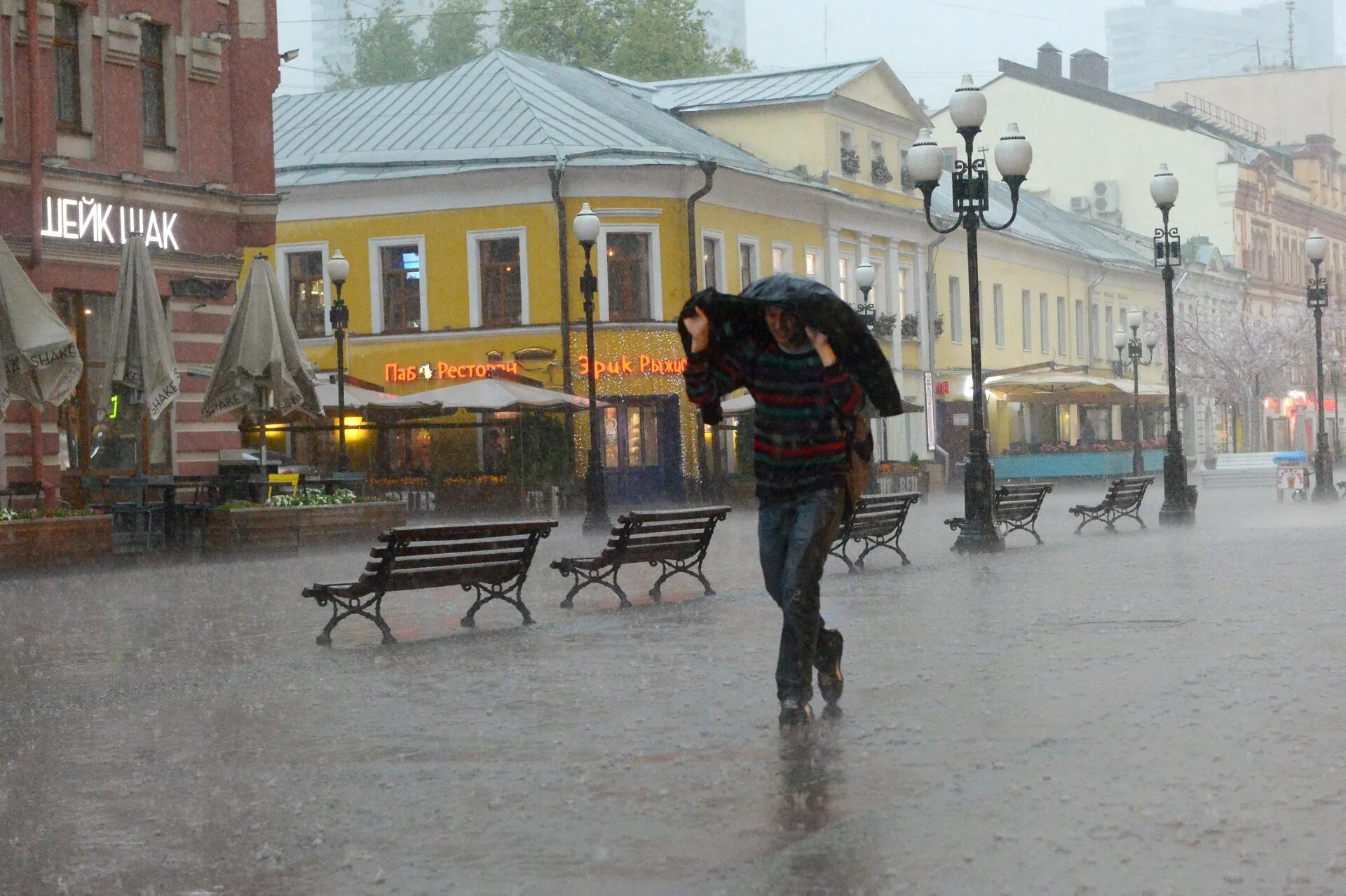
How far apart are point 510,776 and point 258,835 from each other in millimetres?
1235

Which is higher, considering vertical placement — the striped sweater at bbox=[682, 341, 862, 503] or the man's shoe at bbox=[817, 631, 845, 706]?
the striped sweater at bbox=[682, 341, 862, 503]

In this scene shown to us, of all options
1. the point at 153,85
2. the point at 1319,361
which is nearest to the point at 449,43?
the point at 1319,361

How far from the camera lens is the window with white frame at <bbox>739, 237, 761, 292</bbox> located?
43250mm

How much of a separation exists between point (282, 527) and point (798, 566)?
53.6ft

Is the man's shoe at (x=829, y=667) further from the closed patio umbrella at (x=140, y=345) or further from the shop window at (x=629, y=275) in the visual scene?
the shop window at (x=629, y=275)

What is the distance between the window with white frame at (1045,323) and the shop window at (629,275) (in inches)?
940

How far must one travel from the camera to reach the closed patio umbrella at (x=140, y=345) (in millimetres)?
22328

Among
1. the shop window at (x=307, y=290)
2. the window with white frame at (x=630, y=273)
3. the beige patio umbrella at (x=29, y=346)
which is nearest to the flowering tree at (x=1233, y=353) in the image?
the window with white frame at (x=630, y=273)

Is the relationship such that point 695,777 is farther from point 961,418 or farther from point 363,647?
point 961,418

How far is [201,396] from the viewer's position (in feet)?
91.6

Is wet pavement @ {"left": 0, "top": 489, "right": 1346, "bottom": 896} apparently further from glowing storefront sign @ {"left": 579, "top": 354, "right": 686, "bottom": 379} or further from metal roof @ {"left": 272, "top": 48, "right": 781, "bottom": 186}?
metal roof @ {"left": 272, "top": 48, "right": 781, "bottom": 186}

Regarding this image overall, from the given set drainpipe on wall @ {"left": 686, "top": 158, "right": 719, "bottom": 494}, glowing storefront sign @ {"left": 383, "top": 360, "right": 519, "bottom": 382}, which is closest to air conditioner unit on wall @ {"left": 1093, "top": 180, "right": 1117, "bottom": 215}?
drainpipe on wall @ {"left": 686, "top": 158, "right": 719, "bottom": 494}

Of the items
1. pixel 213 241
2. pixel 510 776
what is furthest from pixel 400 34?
pixel 510 776

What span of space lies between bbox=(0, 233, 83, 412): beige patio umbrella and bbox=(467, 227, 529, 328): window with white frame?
19743mm
